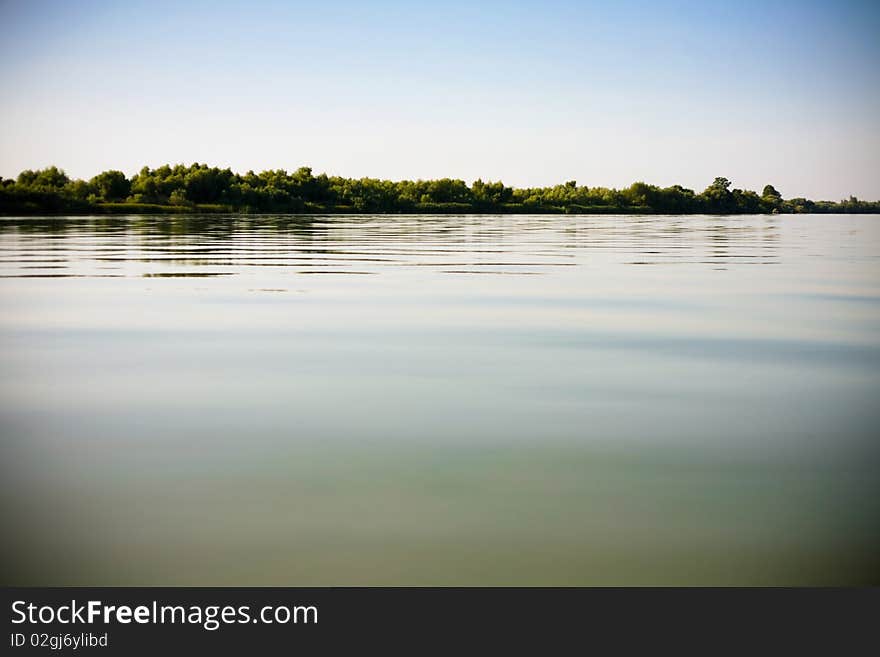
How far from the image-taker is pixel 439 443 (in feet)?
21.4

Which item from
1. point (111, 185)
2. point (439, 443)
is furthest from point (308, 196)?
point (439, 443)

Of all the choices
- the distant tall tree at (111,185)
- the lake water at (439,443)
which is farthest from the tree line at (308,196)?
the lake water at (439,443)

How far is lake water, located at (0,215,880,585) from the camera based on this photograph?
4.84 m

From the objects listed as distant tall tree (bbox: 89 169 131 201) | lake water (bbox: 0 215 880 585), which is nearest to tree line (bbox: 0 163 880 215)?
distant tall tree (bbox: 89 169 131 201)

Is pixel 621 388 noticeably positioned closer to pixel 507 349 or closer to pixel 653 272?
pixel 507 349
